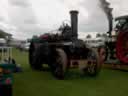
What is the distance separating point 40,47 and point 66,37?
1.32m

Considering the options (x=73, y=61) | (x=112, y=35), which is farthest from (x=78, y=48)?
(x=112, y=35)

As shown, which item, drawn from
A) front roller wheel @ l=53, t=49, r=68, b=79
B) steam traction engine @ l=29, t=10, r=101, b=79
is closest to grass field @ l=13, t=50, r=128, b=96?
front roller wheel @ l=53, t=49, r=68, b=79

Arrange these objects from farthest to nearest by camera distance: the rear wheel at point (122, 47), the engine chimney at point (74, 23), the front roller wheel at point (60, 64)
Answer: the rear wheel at point (122, 47) < the engine chimney at point (74, 23) < the front roller wheel at point (60, 64)

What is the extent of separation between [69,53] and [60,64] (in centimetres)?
83

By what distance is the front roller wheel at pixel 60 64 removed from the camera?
9.42 meters

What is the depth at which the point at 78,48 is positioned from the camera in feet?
33.8

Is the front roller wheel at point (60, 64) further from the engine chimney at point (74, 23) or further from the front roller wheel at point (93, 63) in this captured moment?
the front roller wheel at point (93, 63)

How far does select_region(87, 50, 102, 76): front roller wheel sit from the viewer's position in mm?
10299

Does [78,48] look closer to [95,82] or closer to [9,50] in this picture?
[95,82]

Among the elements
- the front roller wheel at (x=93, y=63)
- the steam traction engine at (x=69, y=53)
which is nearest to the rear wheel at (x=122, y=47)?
the steam traction engine at (x=69, y=53)

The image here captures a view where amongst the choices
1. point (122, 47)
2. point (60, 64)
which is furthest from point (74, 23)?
point (122, 47)

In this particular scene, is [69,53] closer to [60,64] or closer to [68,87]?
[60,64]

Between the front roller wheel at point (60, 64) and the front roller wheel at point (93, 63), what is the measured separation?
104 centimetres

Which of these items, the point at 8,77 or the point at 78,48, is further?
the point at 78,48
